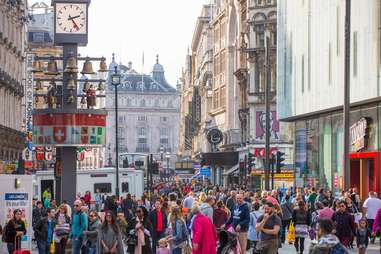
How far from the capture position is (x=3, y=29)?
5881cm

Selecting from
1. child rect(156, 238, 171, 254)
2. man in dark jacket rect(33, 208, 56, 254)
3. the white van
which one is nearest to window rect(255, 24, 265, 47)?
the white van

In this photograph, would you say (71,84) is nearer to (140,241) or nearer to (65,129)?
(65,129)

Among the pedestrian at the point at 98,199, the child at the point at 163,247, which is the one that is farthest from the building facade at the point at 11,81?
the child at the point at 163,247

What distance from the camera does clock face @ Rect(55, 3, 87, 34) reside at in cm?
3412

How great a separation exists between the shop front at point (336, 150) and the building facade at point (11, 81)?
47.5ft

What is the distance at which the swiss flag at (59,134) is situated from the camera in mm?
34031

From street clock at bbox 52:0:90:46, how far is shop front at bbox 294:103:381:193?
1299cm

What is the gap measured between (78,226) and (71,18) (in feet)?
36.1

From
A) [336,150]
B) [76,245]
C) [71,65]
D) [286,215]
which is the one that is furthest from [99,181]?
[76,245]

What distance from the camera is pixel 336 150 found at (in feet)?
163

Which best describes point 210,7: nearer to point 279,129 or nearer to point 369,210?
point 279,129

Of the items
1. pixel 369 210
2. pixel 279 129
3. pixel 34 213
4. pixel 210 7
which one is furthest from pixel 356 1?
pixel 210 7

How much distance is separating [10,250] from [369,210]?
1141cm

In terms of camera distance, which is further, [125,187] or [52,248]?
[125,187]
